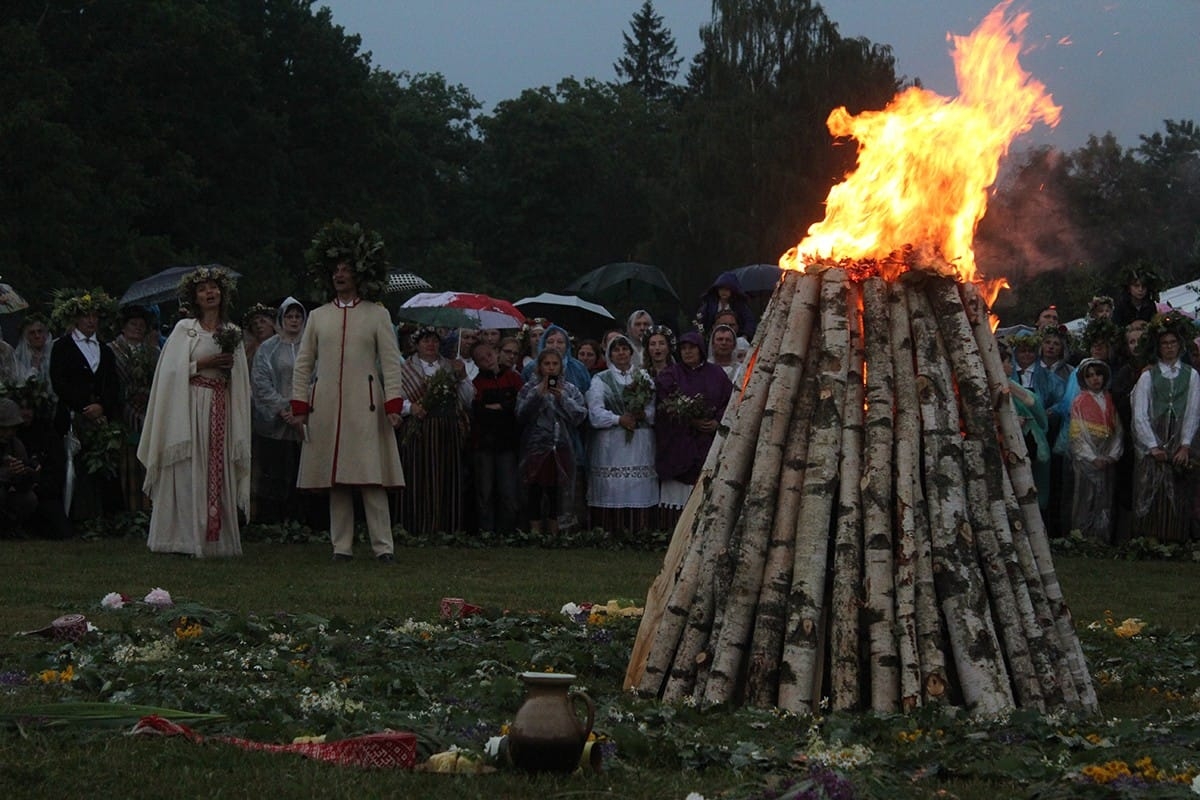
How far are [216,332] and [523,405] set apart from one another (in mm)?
3609

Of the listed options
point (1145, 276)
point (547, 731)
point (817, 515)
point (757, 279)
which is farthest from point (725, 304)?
point (547, 731)

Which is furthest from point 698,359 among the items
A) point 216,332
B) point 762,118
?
point 762,118

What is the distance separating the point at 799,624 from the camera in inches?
326

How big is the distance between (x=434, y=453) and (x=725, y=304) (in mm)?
4007

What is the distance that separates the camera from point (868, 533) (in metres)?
8.38

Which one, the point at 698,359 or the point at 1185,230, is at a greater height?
the point at 1185,230

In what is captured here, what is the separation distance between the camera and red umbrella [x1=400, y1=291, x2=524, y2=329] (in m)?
21.4

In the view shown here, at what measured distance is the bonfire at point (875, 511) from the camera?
27.1 feet

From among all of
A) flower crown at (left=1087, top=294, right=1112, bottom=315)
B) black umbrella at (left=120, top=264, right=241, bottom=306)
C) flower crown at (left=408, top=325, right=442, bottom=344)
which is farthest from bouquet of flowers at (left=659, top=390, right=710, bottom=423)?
black umbrella at (left=120, top=264, right=241, bottom=306)

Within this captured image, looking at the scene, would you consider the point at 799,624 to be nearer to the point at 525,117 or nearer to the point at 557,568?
the point at 557,568

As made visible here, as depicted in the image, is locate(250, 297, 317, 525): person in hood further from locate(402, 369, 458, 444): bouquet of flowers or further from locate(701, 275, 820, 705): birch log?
locate(701, 275, 820, 705): birch log

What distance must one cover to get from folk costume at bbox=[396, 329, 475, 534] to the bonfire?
9.92m

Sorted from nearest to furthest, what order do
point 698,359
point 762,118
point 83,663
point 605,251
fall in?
point 83,663 < point 698,359 < point 762,118 < point 605,251

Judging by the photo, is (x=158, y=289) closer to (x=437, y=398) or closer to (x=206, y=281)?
(x=437, y=398)
